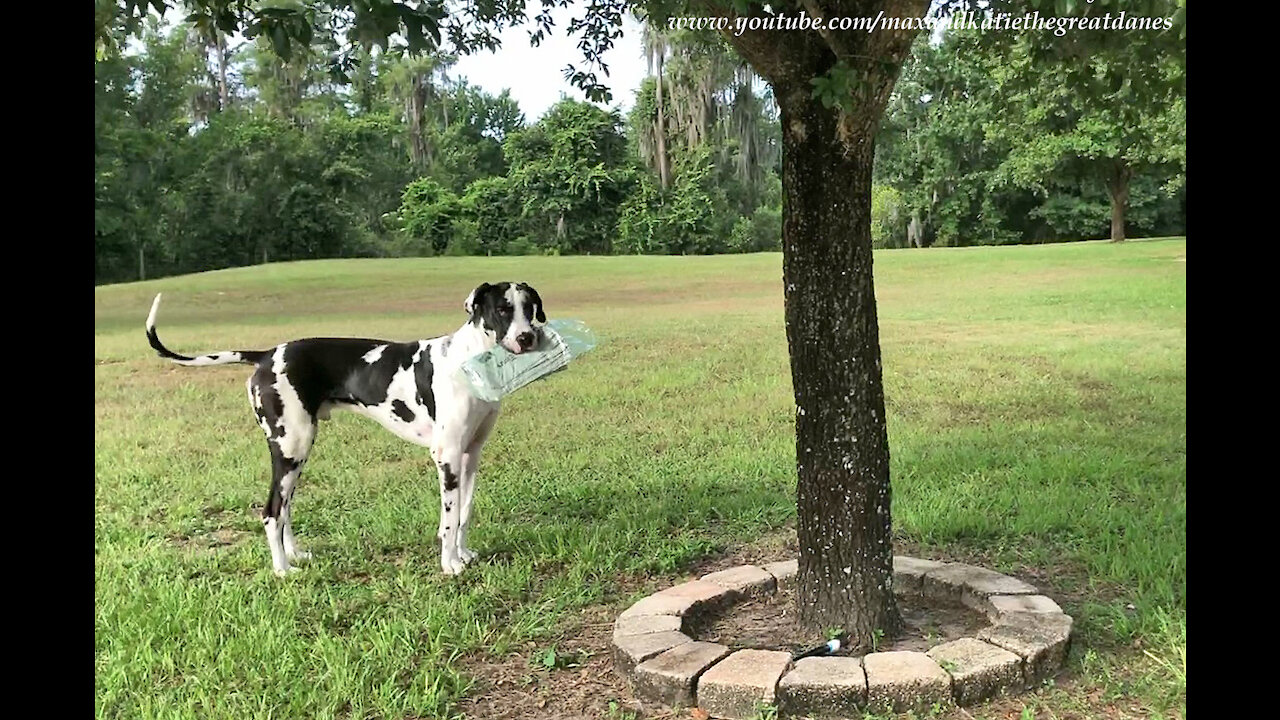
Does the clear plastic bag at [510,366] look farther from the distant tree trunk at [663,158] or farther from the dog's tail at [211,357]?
the distant tree trunk at [663,158]

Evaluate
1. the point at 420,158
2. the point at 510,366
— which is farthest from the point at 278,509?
the point at 420,158

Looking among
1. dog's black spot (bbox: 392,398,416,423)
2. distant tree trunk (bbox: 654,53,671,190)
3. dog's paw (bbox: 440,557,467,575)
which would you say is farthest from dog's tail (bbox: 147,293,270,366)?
distant tree trunk (bbox: 654,53,671,190)

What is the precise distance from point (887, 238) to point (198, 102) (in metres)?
4.15

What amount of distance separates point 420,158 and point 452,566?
234 cm

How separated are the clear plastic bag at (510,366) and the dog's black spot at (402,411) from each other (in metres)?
0.27

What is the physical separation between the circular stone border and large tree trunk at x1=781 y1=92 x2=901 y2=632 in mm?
224

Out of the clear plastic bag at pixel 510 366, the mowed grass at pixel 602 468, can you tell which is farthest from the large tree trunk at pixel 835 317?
the clear plastic bag at pixel 510 366

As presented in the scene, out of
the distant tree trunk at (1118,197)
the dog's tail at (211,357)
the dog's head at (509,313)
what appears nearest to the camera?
the dog's head at (509,313)

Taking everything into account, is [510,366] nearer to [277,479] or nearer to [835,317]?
[277,479]

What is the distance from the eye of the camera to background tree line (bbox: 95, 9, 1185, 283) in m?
4.35

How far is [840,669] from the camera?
202 cm

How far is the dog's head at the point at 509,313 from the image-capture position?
2.71 metres

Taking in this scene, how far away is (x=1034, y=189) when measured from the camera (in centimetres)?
618
